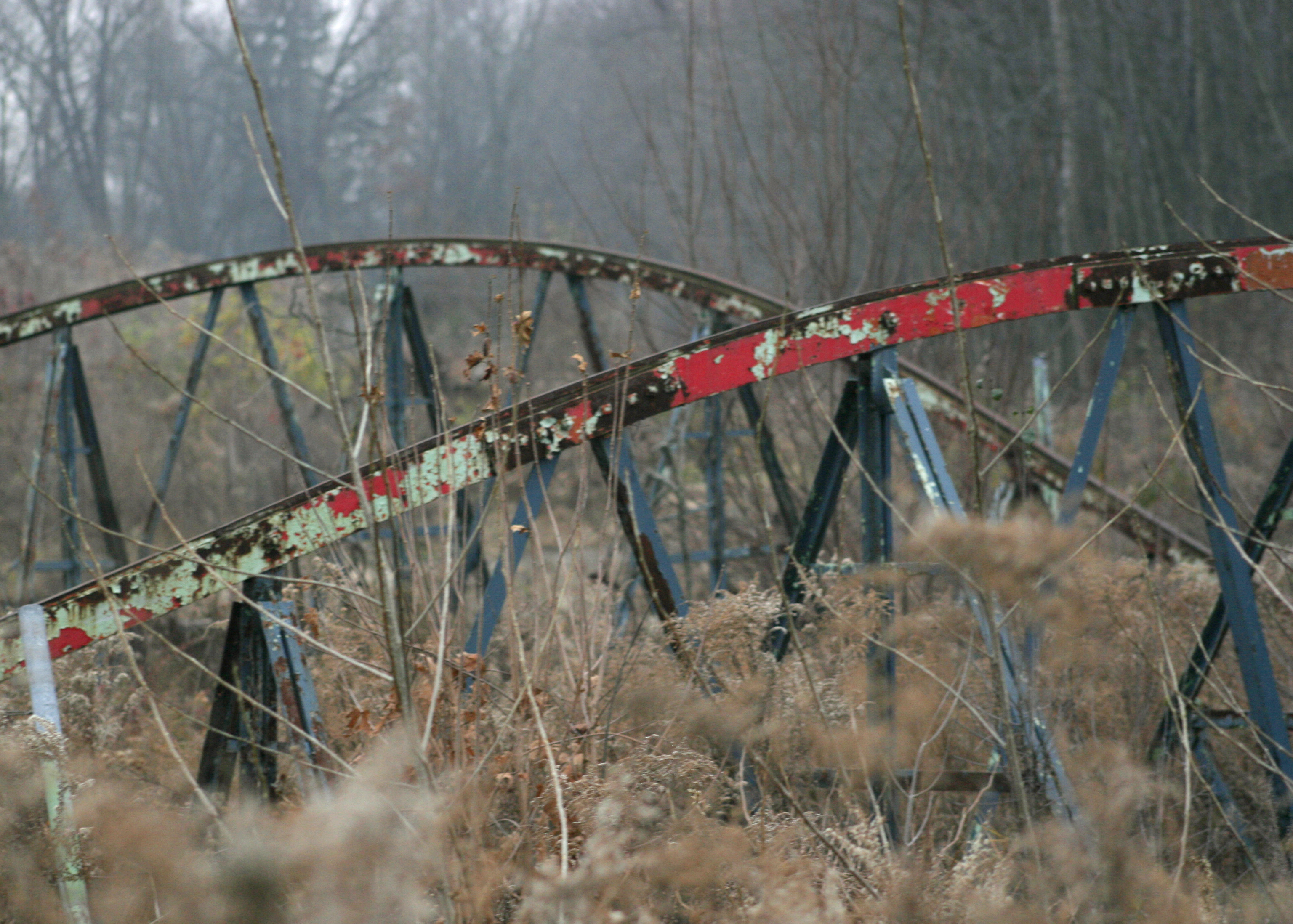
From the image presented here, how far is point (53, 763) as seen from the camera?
205cm

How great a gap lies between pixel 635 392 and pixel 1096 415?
141 cm

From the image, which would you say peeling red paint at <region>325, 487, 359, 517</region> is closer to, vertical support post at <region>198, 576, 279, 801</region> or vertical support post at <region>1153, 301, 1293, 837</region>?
vertical support post at <region>198, 576, 279, 801</region>

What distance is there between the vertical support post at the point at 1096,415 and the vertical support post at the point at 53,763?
2620 millimetres

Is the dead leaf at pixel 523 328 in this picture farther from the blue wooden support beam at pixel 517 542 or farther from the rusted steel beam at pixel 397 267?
the rusted steel beam at pixel 397 267

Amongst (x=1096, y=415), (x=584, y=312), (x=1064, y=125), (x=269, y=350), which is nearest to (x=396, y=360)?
(x=269, y=350)

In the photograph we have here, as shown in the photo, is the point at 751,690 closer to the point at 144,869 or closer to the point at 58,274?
the point at 144,869

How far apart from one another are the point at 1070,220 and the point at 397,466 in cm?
1437

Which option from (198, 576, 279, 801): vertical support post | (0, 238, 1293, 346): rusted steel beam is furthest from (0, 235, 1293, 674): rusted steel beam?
(0, 238, 1293, 346): rusted steel beam

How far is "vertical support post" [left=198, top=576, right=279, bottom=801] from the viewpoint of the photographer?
277cm

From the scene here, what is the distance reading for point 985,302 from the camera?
297 centimetres

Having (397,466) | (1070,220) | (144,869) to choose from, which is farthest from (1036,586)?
(1070,220)

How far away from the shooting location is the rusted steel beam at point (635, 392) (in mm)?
2627

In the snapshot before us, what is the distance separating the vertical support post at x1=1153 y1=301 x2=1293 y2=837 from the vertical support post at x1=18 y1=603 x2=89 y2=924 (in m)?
2.95

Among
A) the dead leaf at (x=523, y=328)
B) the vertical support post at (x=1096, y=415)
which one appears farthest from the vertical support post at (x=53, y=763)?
the vertical support post at (x=1096, y=415)
